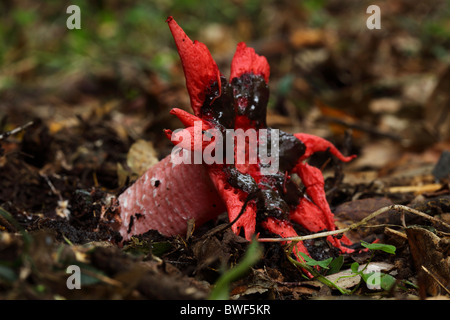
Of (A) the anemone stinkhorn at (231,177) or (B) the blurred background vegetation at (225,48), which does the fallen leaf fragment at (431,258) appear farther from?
(B) the blurred background vegetation at (225,48)

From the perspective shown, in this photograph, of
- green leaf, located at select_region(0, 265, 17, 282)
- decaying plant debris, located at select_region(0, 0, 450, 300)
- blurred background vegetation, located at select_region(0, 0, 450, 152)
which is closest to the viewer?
green leaf, located at select_region(0, 265, 17, 282)

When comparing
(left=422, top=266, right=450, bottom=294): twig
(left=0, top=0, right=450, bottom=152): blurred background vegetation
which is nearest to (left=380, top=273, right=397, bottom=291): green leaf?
(left=422, top=266, right=450, bottom=294): twig

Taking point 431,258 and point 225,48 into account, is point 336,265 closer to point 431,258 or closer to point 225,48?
point 431,258

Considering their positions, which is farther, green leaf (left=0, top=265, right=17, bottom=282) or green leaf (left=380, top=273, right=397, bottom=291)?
green leaf (left=380, top=273, right=397, bottom=291)

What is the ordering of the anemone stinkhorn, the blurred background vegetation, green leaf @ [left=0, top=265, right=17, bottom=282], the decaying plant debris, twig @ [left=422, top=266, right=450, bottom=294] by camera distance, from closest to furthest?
green leaf @ [left=0, top=265, right=17, bottom=282], the decaying plant debris, twig @ [left=422, top=266, right=450, bottom=294], the anemone stinkhorn, the blurred background vegetation

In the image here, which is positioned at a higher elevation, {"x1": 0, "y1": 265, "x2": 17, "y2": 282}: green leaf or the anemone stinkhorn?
the anemone stinkhorn

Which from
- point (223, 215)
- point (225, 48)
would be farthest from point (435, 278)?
point (225, 48)

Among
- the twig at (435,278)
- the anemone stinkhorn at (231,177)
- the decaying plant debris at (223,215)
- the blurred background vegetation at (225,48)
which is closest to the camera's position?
the decaying plant debris at (223,215)

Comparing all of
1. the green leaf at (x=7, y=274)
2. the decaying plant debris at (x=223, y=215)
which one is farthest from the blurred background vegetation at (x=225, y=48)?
the green leaf at (x=7, y=274)

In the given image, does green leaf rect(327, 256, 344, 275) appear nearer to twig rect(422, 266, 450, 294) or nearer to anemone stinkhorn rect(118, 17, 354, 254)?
anemone stinkhorn rect(118, 17, 354, 254)

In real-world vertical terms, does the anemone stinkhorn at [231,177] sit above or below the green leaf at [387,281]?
above
